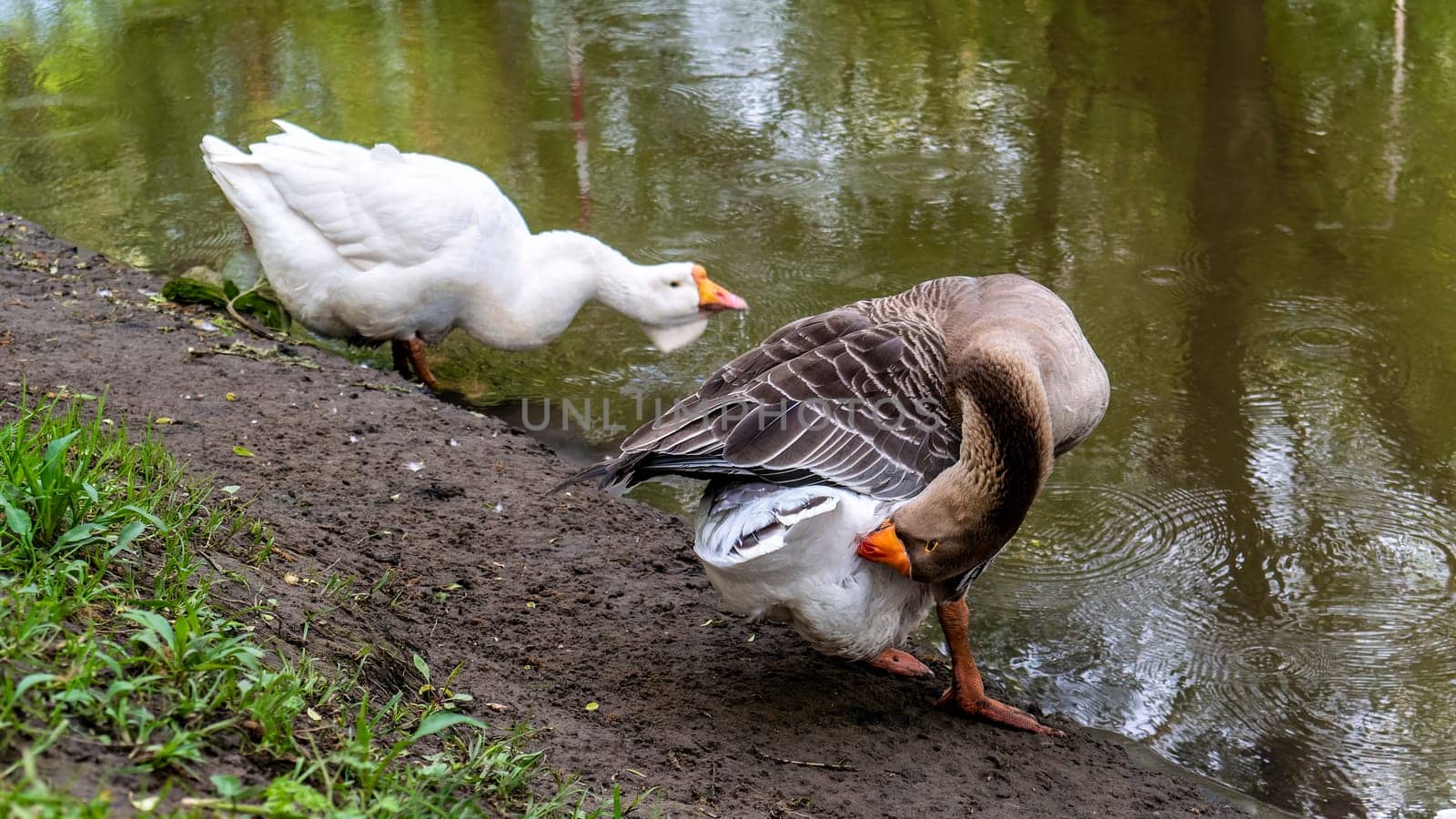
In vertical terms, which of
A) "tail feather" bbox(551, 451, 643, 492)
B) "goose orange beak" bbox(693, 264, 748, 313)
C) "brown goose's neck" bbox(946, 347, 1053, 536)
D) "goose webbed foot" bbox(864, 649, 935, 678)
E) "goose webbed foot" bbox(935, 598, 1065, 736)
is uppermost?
"brown goose's neck" bbox(946, 347, 1053, 536)

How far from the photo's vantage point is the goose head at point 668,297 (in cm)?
564

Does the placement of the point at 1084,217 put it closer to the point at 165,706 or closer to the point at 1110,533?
the point at 1110,533

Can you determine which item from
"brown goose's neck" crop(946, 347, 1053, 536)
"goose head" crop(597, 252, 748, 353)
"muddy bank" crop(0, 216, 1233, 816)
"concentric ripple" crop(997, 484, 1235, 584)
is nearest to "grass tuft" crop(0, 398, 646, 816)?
"muddy bank" crop(0, 216, 1233, 816)

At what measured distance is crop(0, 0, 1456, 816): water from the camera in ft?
13.3

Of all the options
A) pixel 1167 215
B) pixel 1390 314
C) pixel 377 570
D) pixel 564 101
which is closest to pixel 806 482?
pixel 377 570

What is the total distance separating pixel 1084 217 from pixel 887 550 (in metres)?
4.15

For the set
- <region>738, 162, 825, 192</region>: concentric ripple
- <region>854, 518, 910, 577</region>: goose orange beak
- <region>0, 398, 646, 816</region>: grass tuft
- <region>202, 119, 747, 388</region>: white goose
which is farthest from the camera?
<region>738, 162, 825, 192</region>: concentric ripple

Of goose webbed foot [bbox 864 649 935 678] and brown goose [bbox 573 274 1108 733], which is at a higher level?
brown goose [bbox 573 274 1108 733]

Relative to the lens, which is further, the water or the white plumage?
the water

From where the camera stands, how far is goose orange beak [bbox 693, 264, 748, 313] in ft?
18.6

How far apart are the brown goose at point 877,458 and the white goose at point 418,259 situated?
206 cm

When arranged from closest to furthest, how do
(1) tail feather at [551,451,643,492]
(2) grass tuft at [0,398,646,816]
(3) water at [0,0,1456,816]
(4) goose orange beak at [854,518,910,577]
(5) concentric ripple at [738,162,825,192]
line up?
(2) grass tuft at [0,398,646,816] < (4) goose orange beak at [854,518,910,577] < (1) tail feather at [551,451,643,492] < (3) water at [0,0,1456,816] < (5) concentric ripple at [738,162,825,192]

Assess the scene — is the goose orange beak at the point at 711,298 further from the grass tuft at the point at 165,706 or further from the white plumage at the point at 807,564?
the grass tuft at the point at 165,706

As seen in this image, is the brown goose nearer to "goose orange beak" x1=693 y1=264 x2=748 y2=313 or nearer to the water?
the water
